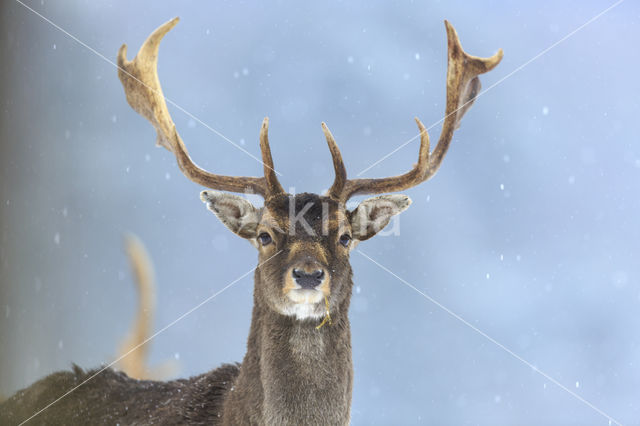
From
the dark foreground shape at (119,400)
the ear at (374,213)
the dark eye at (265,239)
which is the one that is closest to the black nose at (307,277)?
the dark eye at (265,239)

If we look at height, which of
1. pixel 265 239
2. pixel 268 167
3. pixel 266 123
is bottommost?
pixel 265 239

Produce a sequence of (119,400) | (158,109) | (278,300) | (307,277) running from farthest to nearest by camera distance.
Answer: (158,109)
(119,400)
(278,300)
(307,277)

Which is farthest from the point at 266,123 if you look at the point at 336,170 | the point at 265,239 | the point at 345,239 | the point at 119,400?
the point at 119,400

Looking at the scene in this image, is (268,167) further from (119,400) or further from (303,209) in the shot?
(119,400)

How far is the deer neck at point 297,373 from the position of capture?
251cm

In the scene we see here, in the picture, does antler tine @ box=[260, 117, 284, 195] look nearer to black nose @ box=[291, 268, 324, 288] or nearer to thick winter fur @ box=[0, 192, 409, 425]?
Answer: thick winter fur @ box=[0, 192, 409, 425]

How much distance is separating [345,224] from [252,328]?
2.37 feet

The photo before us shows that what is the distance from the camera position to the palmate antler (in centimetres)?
303

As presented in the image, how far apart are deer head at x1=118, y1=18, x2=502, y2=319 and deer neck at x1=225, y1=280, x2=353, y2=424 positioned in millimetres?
90

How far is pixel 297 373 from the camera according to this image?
8.39 feet

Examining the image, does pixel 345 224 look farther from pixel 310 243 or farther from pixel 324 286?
pixel 324 286

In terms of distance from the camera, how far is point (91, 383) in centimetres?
328

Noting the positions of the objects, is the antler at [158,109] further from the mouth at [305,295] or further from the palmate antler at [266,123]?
the mouth at [305,295]

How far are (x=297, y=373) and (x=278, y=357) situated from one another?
4.6 inches
